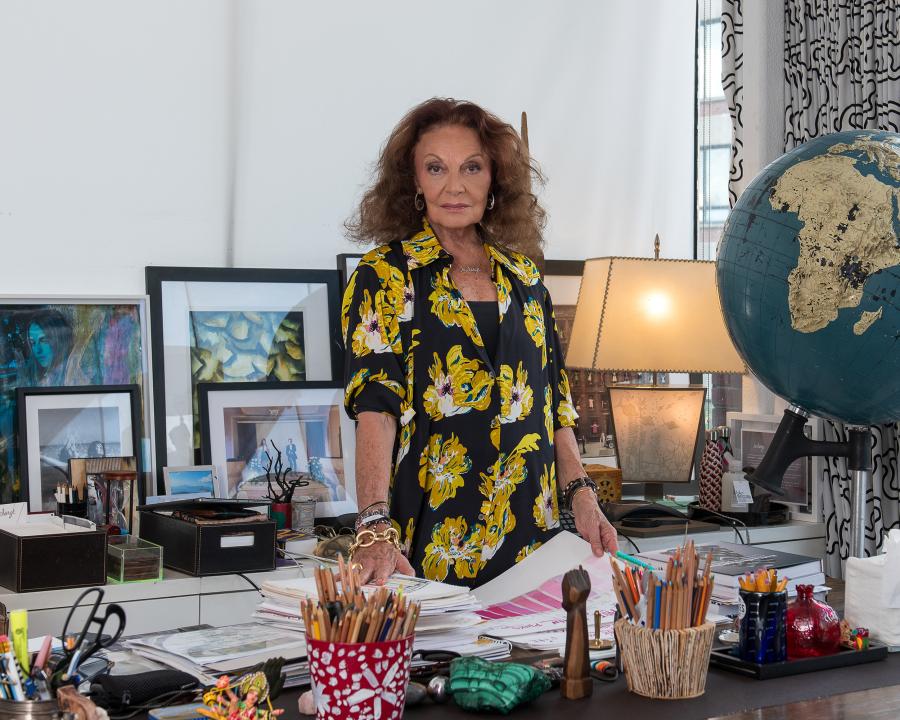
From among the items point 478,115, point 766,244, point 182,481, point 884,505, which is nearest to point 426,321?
point 478,115

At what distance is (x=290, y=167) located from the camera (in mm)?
3150

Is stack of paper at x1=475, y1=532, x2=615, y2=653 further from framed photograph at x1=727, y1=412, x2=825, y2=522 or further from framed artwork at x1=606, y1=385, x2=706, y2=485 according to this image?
framed photograph at x1=727, y1=412, x2=825, y2=522

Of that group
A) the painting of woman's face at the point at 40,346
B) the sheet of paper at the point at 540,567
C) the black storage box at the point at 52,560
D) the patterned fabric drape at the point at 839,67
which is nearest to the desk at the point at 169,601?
the black storage box at the point at 52,560

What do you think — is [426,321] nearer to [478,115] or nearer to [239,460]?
[478,115]

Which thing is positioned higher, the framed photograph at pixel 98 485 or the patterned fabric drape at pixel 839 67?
the patterned fabric drape at pixel 839 67

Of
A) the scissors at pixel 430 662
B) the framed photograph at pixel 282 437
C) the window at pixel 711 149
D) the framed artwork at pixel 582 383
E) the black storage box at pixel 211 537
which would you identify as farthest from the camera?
the window at pixel 711 149

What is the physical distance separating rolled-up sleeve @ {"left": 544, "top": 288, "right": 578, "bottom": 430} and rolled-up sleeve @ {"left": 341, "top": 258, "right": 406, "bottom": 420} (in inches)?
13.9

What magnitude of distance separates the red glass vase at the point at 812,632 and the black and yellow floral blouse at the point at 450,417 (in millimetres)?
651

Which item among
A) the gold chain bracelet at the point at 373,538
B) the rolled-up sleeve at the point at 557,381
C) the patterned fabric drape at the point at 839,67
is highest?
the patterned fabric drape at the point at 839,67

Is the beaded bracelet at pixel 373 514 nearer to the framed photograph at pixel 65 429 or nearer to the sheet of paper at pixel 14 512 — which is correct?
the sheet of paper at pixel 14 512

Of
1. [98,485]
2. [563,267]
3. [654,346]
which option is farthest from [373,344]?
[563,267]

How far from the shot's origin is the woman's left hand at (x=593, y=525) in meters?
1.84

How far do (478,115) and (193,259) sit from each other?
1154 mm

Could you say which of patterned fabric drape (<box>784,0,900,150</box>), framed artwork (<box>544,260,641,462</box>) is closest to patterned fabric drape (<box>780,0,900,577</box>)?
patterned fabric drape (<box>784,0,900,150</box>)
